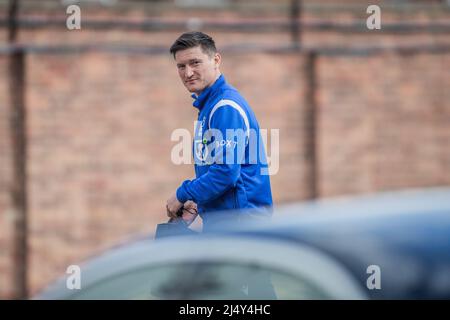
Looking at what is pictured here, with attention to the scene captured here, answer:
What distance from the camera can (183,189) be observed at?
10.6 ft

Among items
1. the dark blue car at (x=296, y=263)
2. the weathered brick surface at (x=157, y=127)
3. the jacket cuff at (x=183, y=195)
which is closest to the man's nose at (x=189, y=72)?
the jacket cuff at (x=183, y=195)

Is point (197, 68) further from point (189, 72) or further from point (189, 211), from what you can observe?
point (189, 211)

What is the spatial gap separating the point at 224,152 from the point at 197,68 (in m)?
0.37

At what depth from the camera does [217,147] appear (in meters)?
3.11

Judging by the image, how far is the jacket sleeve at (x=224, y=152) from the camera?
3.09m

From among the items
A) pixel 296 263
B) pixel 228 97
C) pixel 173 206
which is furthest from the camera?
pixel 173 206

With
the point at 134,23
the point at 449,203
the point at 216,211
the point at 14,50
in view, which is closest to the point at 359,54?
the point at 134,23

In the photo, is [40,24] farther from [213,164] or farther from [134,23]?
[213,164]

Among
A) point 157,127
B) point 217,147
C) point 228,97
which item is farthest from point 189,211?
point 157,127

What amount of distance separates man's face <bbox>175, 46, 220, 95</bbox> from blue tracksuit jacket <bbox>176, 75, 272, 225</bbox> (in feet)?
0.10

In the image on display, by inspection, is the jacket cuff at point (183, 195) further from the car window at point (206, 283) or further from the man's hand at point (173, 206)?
the car window at point (206, 283)

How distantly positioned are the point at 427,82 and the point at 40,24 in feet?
15.0

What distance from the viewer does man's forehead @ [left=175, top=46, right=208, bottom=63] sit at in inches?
125

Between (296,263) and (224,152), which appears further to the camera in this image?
(224,152)
